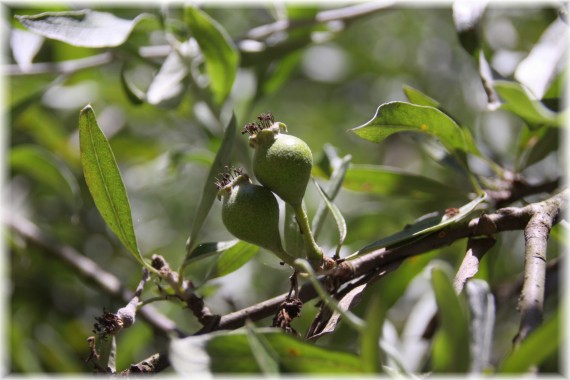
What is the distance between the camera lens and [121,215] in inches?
50.2

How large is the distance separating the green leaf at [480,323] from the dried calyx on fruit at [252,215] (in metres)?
0.40

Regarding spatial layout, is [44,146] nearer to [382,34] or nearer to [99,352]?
[382,34]

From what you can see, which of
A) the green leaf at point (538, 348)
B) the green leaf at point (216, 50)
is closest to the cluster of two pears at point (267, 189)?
the green leaf at point (538, 348)

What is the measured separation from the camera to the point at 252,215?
118 centimetres

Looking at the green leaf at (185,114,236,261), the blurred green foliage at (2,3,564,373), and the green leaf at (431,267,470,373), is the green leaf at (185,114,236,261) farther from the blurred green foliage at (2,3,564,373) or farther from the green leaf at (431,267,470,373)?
the green leaf at (431,267,470,373)

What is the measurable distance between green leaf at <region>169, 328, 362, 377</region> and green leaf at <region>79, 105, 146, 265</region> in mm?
404

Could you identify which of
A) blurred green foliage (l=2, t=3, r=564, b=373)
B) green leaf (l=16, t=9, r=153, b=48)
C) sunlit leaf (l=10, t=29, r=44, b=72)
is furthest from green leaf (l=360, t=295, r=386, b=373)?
sunlit leaf (l=10, t=29, r=44, b=72)

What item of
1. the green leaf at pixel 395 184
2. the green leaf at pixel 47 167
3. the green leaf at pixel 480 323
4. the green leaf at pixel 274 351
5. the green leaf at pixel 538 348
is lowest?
the green leaf at pixel 47 167

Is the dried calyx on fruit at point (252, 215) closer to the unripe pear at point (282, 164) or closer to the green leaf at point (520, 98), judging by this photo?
the unripe pear at point (282, 164)

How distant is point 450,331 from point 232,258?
658 mm

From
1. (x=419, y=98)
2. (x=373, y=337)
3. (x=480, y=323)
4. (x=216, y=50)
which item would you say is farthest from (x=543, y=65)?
(x=373, y=337)

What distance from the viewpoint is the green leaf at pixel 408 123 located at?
1267 millimetres

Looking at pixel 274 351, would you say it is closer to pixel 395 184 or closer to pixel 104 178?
pixel 104 178

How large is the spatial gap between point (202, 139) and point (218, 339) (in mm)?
2280
